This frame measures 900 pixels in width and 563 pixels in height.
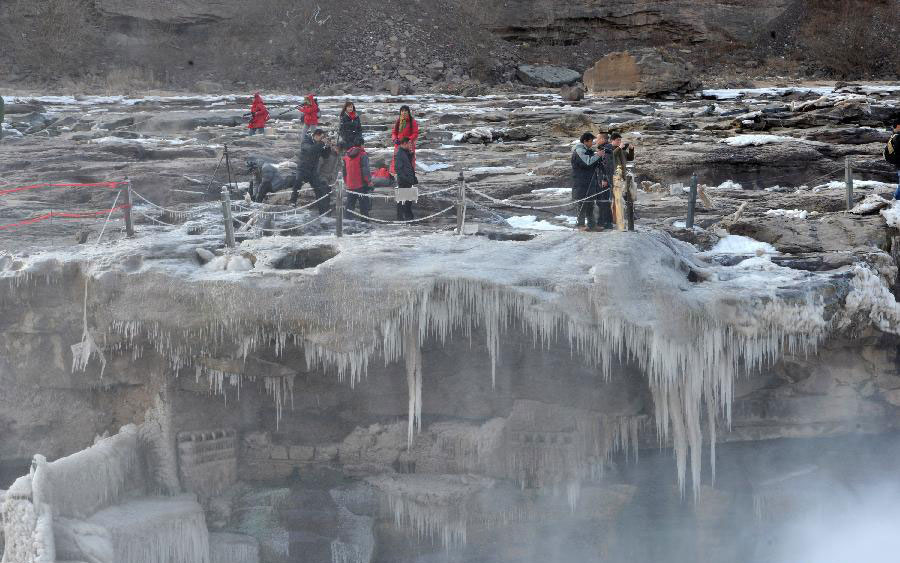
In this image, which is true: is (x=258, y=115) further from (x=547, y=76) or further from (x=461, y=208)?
(x=547, y=76)

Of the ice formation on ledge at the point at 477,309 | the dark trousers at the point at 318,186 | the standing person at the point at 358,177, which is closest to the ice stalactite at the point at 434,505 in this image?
the ice formation on ledge at the point at 477,309

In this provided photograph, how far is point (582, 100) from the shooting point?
2927 cm

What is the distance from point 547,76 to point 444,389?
31.3 meters

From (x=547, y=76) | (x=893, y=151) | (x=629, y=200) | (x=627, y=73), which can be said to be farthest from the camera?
(x=547, y=76)

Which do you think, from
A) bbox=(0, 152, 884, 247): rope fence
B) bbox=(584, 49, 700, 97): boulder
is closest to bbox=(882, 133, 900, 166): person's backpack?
bbox=(0, 152, 884, 247): rope fence

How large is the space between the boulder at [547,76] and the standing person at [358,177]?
27.9m

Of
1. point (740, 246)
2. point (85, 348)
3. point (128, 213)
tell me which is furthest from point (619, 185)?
point (85, 348)

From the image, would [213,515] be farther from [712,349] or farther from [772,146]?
[772,146]

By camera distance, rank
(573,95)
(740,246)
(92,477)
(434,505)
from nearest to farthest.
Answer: (92,477)
(434,505)
(740,246)
(573,95)

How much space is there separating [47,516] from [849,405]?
8.17 m

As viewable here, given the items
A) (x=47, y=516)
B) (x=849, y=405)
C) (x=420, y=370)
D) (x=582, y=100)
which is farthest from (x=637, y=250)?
(x=582, y=100)

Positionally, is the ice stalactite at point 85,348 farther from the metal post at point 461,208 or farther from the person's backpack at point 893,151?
the person's backpack at point 893,151

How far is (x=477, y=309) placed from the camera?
371 inches

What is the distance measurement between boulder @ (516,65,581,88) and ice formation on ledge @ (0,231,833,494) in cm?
3043
